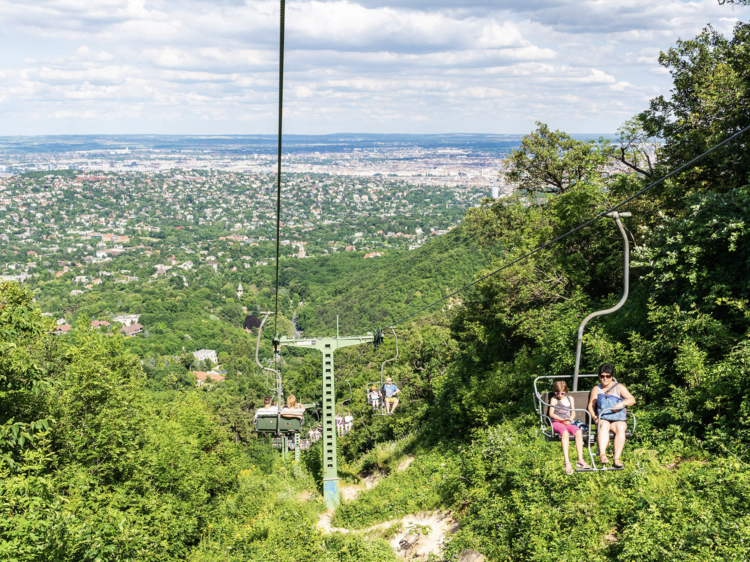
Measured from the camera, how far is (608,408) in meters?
6.39

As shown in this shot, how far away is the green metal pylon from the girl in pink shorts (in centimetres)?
694

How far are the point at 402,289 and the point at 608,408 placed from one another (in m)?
79.0

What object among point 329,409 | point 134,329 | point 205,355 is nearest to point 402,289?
point 205,355

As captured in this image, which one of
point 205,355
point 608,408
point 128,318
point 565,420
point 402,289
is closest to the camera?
point 608,408

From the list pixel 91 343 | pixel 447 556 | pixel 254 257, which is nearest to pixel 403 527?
pixel 447 556

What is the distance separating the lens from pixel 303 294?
131500 millimetres

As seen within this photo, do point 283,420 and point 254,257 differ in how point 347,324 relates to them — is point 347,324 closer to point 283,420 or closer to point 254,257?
point 283,420

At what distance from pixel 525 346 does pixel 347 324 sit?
2765 inches

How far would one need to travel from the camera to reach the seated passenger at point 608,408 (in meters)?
6.30

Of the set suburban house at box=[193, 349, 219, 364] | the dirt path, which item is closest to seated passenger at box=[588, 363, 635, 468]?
the dirt path

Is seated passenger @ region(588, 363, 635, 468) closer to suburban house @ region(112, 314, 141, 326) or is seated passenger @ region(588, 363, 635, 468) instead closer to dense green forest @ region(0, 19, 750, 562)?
dense green forest @ region(0, 19, 750, 562)

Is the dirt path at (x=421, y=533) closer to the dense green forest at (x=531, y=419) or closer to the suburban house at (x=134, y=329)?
the dense green forest at (x=531, y=419)

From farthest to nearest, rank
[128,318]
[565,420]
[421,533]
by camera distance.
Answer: [128,318] → [421,533] → [565,420]

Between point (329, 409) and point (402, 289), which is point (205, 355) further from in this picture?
point (329, 409)
